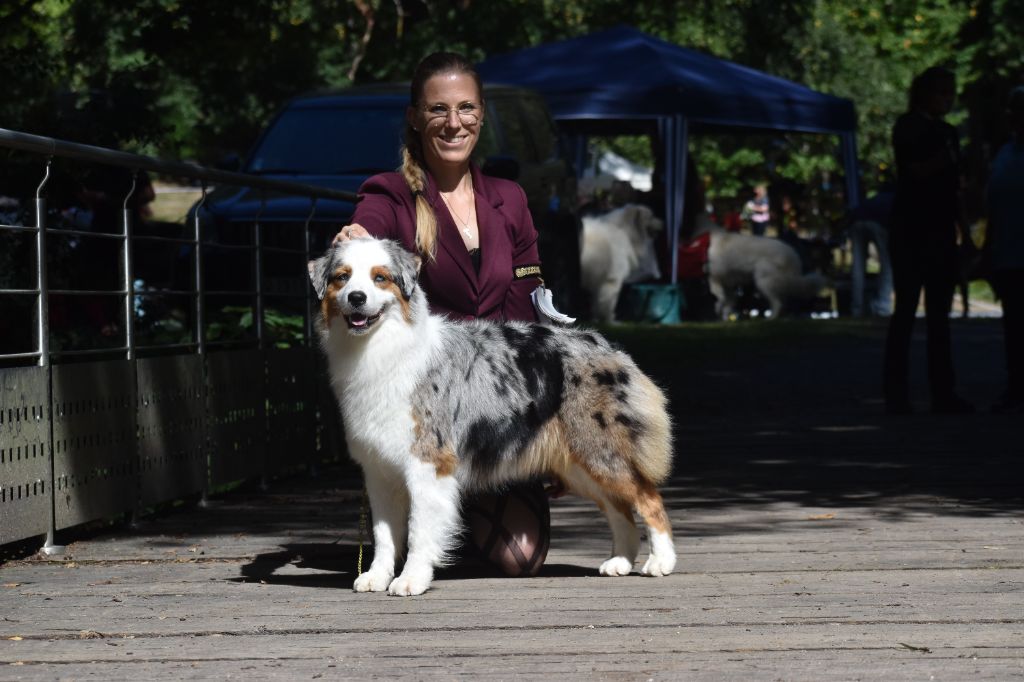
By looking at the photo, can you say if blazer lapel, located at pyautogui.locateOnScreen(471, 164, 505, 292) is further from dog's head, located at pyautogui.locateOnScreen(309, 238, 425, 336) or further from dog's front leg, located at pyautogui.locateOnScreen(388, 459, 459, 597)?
dog's front leg, located at pyautogui.locateOnScreen(388, 459, 459, 597)

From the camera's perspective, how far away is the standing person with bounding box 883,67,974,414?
12.2 m

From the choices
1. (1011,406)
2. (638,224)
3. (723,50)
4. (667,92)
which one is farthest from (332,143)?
(723,50)

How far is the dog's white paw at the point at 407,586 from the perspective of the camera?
19.5ft

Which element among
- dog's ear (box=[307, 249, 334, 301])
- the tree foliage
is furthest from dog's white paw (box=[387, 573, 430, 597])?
the tree foliage

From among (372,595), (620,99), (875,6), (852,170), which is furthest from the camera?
(875,6)

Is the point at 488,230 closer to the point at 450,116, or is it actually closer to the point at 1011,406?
the point at 450,116

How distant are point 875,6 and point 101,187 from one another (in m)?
44.6

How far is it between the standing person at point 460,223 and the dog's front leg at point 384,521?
1.41 feet

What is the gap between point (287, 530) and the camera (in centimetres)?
786

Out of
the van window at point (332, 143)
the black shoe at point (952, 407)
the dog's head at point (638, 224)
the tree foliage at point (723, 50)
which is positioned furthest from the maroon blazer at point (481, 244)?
the dog's head at point (638, 224)

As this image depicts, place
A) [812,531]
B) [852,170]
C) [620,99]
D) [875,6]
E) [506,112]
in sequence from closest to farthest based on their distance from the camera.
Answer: [812,531]
[506,112]
[620,99]
[852,170]
[875,6]

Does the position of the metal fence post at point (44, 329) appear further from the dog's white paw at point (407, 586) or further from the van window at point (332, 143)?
the van window at point (332, 143)

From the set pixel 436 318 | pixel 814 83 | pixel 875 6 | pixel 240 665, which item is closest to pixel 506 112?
pixel 436 318

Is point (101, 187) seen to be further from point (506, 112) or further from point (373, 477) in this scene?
point (506, 112)
